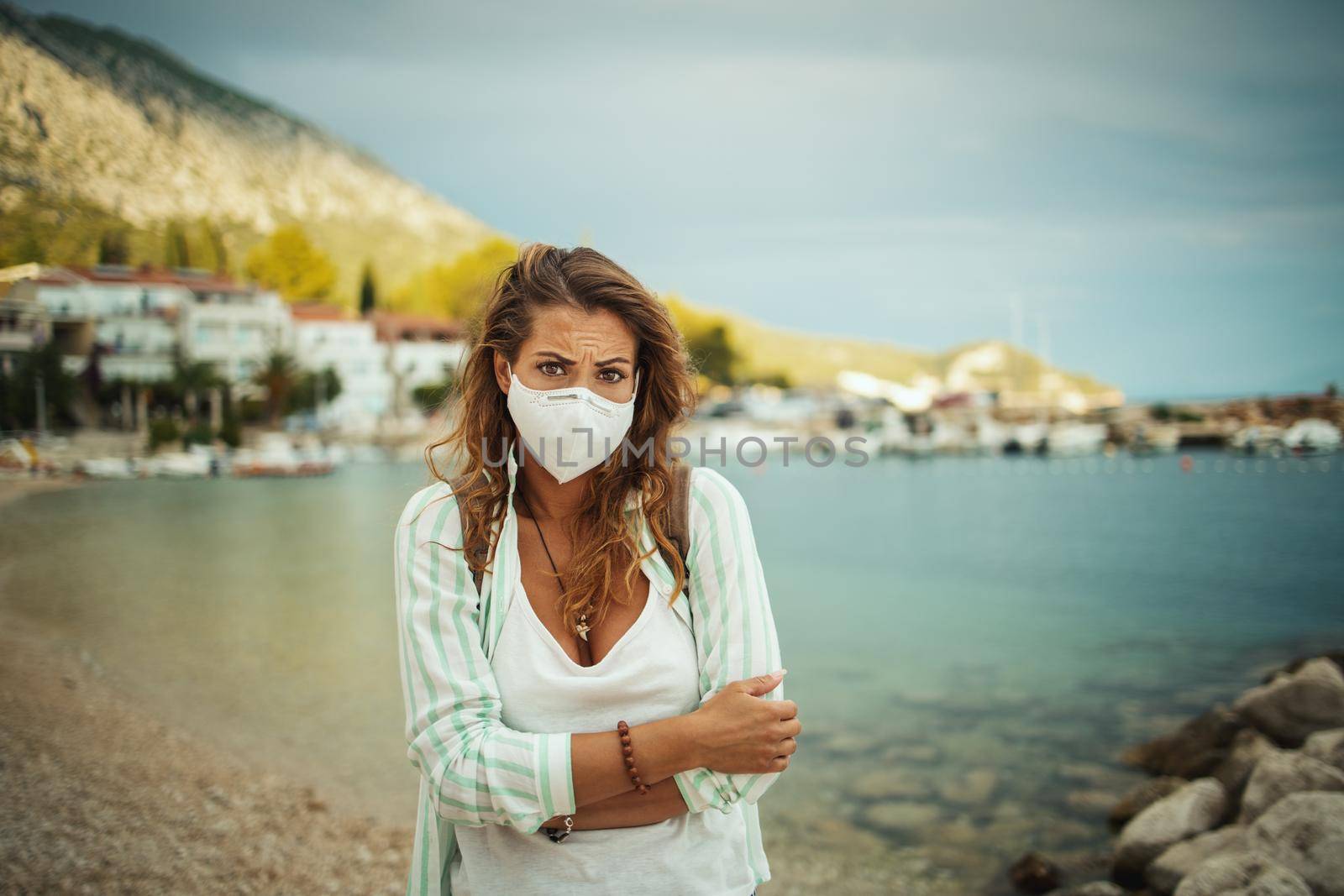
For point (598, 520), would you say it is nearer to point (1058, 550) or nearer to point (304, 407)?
point (1058, 550)

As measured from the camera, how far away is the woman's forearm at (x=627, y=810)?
4.39 feet

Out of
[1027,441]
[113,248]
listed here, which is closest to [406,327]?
[113,248]

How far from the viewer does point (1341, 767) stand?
4438 mm

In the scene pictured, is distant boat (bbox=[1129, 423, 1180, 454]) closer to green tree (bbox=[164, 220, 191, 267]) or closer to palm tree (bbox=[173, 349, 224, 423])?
palm tree (bbox=[173, 349, 224, 423])

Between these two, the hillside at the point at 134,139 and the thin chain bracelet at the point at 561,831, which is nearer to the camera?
the thin chain bracelet at the point at 561,831

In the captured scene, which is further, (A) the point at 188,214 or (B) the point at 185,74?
(B) the point at 185,74

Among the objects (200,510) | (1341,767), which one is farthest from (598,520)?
(200,510)

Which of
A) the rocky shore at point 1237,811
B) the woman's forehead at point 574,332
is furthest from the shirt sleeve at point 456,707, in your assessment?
the rocky shore at point 1237,811

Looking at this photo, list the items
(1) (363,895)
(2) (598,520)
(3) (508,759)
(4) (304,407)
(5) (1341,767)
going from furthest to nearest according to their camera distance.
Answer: (4) (304,407), (5) (1341,767), (1) (363,895), (2) (598,520), (3) (508,759)

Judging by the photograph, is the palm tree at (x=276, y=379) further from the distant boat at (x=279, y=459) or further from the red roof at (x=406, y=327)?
the red roof at (x=406, y=327)

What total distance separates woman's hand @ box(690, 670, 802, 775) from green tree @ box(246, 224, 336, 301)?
36745 millimetres

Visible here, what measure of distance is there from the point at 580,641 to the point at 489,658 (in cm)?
16

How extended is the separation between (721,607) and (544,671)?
0.31 metres

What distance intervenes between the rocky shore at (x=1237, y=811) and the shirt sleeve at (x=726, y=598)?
2959 millimetres
